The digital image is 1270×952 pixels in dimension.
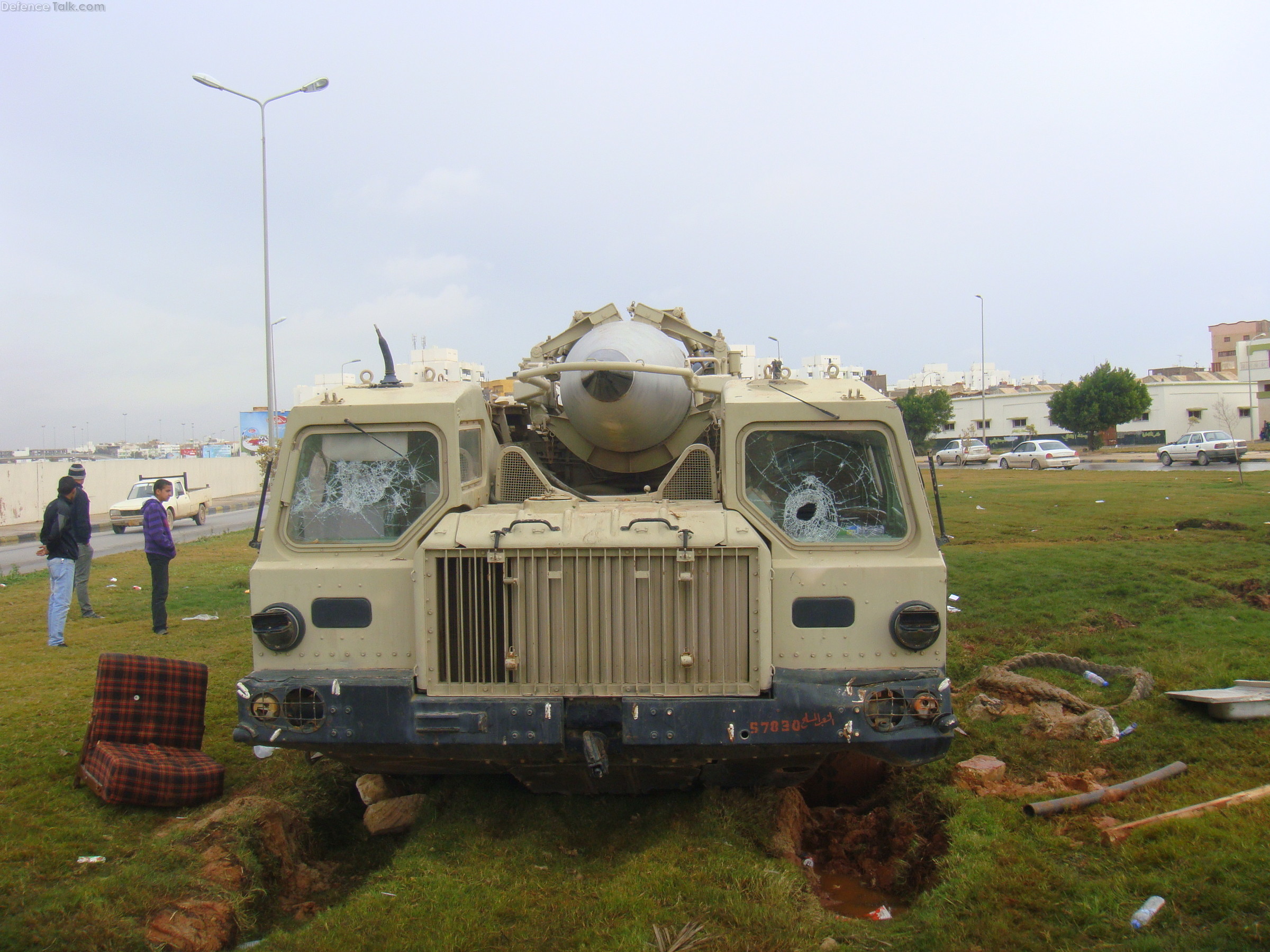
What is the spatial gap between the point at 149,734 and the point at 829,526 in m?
4.07

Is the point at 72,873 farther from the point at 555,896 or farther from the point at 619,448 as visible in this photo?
the point at 619,448

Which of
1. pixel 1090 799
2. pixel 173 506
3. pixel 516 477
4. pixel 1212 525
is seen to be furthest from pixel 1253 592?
pixel 173 506

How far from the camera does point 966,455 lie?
3884cm

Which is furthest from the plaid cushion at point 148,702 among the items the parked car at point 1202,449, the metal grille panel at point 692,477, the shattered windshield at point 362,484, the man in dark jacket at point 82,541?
the parked car at point 1202,449

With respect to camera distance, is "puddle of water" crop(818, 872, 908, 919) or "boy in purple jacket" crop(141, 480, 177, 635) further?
"boy in purple jacket" crop(141, 480, 177, 635)

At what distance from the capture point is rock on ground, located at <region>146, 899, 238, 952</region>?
364cm

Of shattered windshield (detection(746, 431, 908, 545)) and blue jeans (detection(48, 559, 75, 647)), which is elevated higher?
shattered windshield (detection(746, 431, 908, 545))

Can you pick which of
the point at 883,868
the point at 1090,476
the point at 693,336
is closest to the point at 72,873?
the point at 883,868

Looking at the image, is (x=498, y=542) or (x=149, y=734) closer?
(x=498, y=542)

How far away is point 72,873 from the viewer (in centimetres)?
405

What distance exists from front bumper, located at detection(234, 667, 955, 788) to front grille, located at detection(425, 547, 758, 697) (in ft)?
0.35

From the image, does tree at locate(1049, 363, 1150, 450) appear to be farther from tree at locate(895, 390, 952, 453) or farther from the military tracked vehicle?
the military tracked vehicle

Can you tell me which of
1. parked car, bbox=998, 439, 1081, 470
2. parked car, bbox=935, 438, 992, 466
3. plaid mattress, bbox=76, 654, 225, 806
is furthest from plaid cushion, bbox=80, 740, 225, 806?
parked car, bbox=935, 438, 992, 466

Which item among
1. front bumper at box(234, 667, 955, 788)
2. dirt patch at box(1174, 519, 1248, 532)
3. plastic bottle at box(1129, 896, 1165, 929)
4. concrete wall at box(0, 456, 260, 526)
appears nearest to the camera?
plastic bottle at box(1129, 896, 1165, 929)
